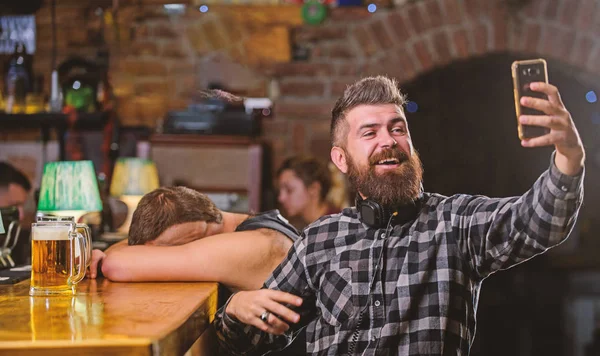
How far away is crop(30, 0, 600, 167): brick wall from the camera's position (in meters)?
4.15

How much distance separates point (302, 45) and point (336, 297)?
9.61ft

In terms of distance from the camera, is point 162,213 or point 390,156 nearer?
point 390,156

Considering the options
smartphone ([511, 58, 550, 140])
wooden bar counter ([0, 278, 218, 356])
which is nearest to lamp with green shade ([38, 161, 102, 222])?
wooden bar counter ([0, 278, 218, 356])

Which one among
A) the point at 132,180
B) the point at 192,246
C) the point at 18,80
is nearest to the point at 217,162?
the point at 132,180

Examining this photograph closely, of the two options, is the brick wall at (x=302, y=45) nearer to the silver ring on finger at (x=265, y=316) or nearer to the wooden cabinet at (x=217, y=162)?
the wooden cabinet at (x=217, y=162)

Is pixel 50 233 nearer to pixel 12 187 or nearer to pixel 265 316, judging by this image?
pixel 265 316

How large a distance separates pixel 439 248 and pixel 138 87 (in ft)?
10.5

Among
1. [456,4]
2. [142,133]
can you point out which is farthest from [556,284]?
[142,133]

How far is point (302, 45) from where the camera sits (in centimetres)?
436

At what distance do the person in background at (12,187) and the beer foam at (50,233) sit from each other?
218 centimetres

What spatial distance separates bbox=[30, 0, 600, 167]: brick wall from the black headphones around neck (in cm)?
272

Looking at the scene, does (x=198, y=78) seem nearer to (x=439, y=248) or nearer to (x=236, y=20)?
(x=236, y=20)

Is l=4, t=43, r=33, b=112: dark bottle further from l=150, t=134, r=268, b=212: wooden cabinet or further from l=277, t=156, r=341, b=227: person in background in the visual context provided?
l=277, t=156, r=341, b=227: person in background

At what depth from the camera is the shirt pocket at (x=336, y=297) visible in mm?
1564
